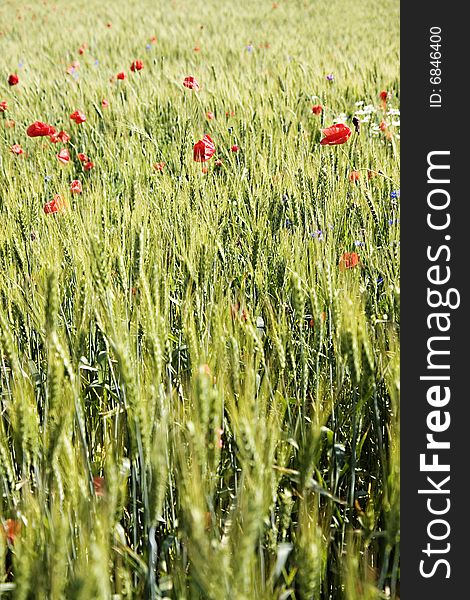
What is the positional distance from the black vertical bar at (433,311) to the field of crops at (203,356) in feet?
0.12

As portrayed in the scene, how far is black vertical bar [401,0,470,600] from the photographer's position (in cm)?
85

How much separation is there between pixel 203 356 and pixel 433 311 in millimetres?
378

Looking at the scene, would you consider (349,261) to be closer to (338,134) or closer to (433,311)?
(433,311)

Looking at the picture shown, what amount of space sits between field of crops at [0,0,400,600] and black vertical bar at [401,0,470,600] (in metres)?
0.04

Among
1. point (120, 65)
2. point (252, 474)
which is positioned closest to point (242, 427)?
point (252, 474)

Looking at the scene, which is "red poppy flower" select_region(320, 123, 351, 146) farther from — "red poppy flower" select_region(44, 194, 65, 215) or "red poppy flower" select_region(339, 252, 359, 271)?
"red poppy flower" select_region(44, 194, 65, 215)

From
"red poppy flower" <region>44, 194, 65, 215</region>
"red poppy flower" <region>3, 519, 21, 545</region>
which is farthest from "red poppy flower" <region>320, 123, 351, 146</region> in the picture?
"red poppy flower" <region>3, 519, 21, 545</region>

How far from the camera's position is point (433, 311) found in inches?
40.6

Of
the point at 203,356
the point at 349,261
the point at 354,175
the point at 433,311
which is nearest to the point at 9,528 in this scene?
the point at 203,356

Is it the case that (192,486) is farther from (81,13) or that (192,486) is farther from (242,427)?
(81,13)

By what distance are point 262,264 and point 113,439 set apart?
0.47 meters

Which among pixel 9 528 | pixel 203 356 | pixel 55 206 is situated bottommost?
pixel 9 528

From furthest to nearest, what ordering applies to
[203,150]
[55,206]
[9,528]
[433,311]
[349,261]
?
[203,150] → [55,206] → [349,261] → [433,311] → [9,528]

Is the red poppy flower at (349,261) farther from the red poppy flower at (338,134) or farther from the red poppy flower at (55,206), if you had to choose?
the red poppy flower at (55,206)
